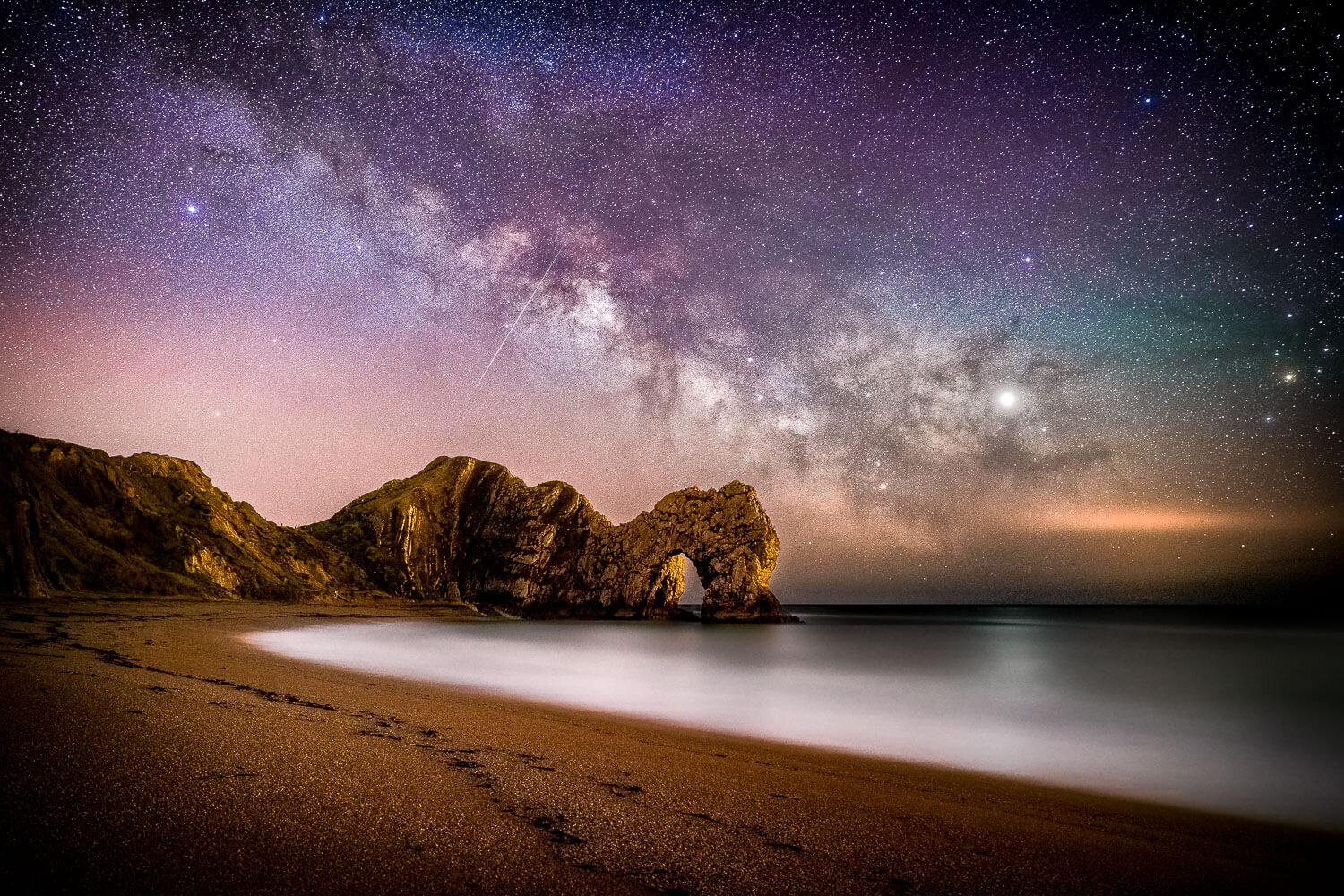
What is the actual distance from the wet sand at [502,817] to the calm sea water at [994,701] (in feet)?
9.76

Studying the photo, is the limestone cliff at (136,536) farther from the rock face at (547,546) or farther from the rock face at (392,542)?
the rock face at (547,546)

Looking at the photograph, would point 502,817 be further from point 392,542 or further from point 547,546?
point 392,542

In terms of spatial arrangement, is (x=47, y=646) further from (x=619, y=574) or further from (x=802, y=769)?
(x=619, y=574)

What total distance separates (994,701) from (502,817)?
1880 centimetres

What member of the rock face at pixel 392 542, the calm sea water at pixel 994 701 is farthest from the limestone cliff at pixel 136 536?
the calm sea water at pixel 994 701

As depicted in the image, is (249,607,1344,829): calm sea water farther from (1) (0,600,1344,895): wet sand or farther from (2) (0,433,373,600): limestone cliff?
(2) (0,433,373,600): limestone cliff

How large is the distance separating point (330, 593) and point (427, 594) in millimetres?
28518

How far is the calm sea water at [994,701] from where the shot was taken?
9961 mm

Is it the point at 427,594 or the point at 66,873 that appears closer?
the point at 66,873

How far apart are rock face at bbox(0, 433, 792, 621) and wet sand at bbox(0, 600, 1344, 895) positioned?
37.9 metres

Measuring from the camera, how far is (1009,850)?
446cm

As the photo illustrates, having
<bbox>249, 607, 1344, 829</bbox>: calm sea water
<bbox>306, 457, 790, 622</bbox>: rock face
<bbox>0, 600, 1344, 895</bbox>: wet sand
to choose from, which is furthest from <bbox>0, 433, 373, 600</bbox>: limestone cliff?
<bbox>0, 600, 1344, 895</bbox>: wet sand

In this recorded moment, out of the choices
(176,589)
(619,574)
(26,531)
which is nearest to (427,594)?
(619,574)

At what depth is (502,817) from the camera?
4.06 metres
